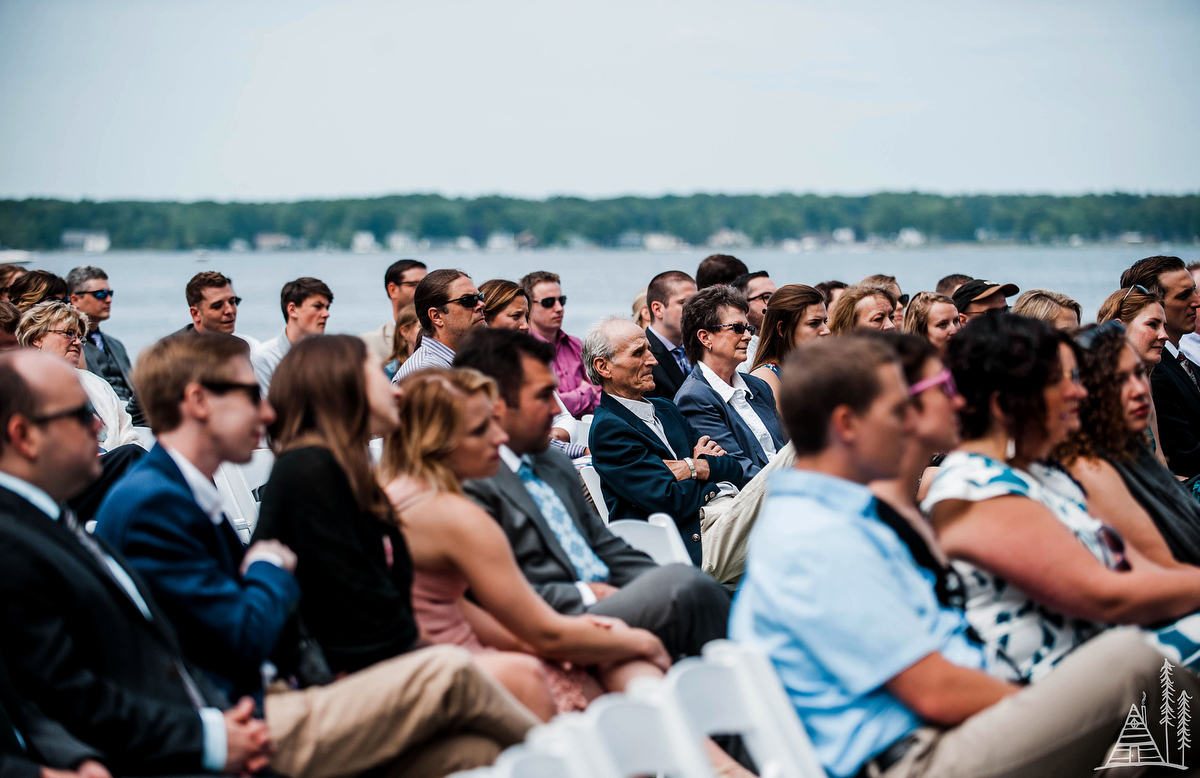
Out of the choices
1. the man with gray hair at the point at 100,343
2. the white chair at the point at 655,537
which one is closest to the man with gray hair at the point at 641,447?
the white chair at the point at 655,537

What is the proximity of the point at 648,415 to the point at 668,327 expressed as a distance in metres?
2.55

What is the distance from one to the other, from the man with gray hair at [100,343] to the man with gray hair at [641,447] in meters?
3.38

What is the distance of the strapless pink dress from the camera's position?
9.88 feet

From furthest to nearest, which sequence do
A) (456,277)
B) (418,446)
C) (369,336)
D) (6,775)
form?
(369,336)
(456,277)
(418,446)
(6,775)

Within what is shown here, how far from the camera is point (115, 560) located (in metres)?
2.31

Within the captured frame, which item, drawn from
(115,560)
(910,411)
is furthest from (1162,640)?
(115,560)

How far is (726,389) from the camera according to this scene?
228 inches

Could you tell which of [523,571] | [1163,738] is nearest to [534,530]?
[523,571]

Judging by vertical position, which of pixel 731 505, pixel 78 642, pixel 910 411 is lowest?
pixel 731 505

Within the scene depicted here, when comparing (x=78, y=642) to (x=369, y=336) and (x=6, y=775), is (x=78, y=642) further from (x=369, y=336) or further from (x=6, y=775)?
(x=369, y=336)

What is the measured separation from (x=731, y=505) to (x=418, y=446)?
90.5 inches

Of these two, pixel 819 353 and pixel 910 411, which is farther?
pixel 910 411

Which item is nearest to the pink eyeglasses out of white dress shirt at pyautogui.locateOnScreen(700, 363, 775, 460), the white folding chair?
the white folding chair

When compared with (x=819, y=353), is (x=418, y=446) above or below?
below
